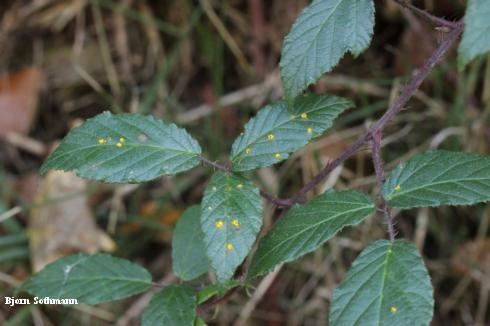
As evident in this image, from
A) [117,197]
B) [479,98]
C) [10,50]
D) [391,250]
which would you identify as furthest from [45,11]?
[391,250]

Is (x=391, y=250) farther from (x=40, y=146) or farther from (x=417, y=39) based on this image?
(x=40, y=146)

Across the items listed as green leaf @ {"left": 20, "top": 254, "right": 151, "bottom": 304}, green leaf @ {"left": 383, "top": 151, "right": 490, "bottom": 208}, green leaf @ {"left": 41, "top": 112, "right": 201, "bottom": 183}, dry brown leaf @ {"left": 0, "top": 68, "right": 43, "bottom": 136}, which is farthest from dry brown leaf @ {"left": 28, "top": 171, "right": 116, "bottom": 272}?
green leaf @ {"left": 383, "top": 151, "right": 490, "bottom": 208}

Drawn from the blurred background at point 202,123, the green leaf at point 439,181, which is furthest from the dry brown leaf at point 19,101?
the green leaf at point 439,181

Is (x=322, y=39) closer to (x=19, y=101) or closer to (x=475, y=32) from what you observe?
(x=475, y=32)

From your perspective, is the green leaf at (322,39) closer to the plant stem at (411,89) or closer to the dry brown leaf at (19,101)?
the plant stem at (411,89)

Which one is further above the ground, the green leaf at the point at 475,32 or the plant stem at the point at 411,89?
the green leaf at the point at 475,32

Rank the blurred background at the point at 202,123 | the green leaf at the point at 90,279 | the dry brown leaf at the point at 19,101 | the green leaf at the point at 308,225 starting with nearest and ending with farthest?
the green leaf at the point at 308,225 → the green leaf at the point at 90,279 → the blurred background at the point at 202,123 → the dry brown leaf at the point at 19,101
